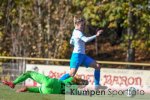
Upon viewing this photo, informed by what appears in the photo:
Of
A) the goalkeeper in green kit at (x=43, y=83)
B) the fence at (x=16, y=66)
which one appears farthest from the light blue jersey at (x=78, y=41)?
the fence at (x=16, y=66)

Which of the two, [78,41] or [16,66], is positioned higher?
[78,41]

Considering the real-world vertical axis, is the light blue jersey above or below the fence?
above

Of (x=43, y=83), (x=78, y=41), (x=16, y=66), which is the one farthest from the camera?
(x=16, y=66)

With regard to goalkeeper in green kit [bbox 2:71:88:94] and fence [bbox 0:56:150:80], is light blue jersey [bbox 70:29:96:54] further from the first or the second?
fence [bbox 0:56:150:80]

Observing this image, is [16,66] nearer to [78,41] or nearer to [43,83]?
[78,41]

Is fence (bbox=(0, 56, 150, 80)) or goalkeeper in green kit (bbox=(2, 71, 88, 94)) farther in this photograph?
fence (bbox=(0, 56, 150, 80))

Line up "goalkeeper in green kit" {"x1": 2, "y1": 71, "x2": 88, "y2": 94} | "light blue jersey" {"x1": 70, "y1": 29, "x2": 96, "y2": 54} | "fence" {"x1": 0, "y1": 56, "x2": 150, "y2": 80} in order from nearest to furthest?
"goalkeeper in green kit" {"x1": 2, "y1": 71, "x2": 88, "y2": 94} → "light blue jersey" {"x1": 70, "y1": 29, "x2": 96, "y2": 54} → "fence" {"x1": 0, "y1": 56, "x2": 150, "y2": 80}

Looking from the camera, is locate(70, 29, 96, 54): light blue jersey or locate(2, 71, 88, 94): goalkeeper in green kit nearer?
locate(2, 71, 88, 94): goalkeeper in green kit

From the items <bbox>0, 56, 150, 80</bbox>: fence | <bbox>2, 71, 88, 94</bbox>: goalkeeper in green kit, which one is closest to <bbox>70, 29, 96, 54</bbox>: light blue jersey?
<bbox>2, 71, 88, 94</bbox>: goalkeeper in green kit

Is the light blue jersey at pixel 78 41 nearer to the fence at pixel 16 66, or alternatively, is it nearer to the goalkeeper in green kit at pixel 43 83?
the goalkeeper in green kit at pixel 43 83

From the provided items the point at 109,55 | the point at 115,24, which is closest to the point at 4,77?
the point at 115,24

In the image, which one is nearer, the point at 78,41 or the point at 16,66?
the point at 78,41

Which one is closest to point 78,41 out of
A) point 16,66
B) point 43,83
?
point 43,83

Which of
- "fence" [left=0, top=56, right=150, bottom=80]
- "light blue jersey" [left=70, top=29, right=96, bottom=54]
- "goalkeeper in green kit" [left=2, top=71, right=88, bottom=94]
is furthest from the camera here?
"fence" [left=0, top=56, right=150, bottom=80]
